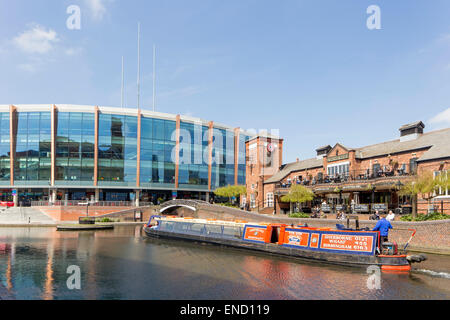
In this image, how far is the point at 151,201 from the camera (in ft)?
198

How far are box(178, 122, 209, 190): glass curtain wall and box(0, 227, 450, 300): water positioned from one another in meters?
37.8

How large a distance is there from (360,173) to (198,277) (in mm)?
22846

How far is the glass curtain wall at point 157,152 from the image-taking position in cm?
5559

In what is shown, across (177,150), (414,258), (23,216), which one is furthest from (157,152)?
(414,258)

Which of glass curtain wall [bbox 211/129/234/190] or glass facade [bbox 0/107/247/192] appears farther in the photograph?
glass curtain wall [bbox 211/129/234/190]

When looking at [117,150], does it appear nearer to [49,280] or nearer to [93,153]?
[93,153]

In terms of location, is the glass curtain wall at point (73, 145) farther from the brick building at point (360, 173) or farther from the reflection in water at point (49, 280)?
the reflection in water at point (49, 280)

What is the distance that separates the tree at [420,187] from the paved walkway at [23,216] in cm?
3977

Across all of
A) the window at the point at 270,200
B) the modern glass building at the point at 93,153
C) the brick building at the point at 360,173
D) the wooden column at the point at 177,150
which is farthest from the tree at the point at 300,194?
the modern glass building at the point at 93,153

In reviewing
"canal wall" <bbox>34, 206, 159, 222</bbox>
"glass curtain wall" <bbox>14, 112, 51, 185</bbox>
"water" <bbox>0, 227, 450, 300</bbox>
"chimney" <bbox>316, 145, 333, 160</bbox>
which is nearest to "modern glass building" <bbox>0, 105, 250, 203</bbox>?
"glass curtain wall" <bbox>14, 112, 51, 185</bbox>

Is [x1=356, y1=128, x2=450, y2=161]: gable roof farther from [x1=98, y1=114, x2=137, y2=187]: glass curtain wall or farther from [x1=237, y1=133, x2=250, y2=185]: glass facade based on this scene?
[x1=98, y1=114, x2=137, y2=187]: glass curtain wall

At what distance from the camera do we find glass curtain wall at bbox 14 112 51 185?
2078 inches

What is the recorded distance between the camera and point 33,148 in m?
52.8
